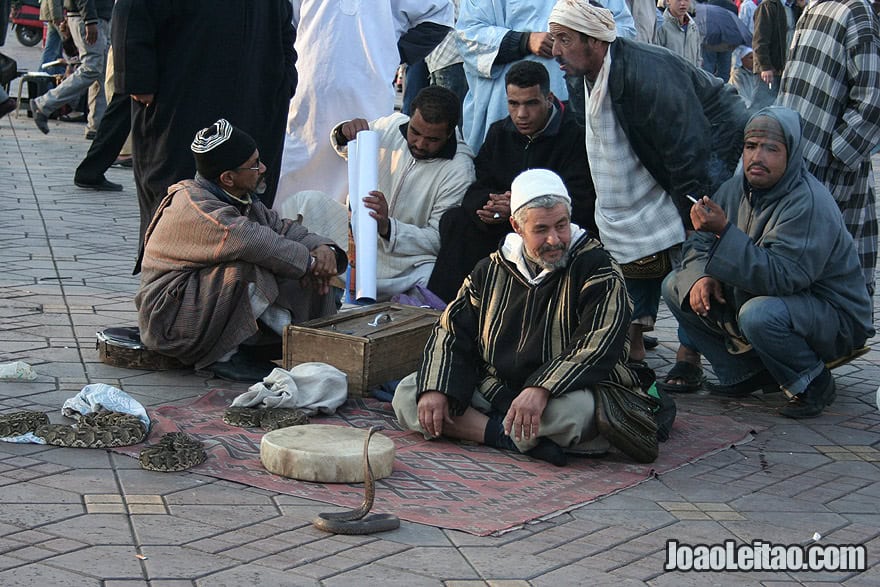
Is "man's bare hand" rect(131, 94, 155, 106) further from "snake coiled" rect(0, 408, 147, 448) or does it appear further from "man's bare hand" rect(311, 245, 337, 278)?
"snake coiled" rect(0, 408, 147, 448)

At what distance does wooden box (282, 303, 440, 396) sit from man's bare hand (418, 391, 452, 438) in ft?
2.02

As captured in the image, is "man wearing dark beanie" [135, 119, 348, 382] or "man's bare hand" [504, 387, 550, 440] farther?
"man wearing dark beanie" [135, 119, 348, 382]

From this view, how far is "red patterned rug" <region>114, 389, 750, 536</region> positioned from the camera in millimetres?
3959

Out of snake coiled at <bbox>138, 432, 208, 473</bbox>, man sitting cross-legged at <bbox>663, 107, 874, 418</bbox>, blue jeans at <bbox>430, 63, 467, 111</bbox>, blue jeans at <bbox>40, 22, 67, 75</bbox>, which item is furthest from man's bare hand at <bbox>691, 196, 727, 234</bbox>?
blue jeans at <bbox>40, 22, 67, 75</bbox>

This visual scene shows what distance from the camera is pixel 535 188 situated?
14.9ft

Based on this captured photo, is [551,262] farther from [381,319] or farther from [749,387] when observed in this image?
[749,387]

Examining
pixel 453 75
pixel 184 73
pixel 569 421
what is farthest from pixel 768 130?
pixel 453 75

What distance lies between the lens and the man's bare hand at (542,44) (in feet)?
21.3

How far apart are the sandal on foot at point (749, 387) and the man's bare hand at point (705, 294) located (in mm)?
398

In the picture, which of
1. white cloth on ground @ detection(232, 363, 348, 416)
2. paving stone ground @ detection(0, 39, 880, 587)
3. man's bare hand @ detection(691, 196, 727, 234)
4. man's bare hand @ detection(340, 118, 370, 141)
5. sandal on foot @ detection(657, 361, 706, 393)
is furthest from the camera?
man's bare hand @ detection(340, 118, 370, 141)

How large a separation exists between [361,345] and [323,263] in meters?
0.45

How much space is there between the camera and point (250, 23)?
6.14m

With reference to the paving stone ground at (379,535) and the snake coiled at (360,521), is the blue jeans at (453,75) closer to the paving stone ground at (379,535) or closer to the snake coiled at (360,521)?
the paving stone ground at (379,535)

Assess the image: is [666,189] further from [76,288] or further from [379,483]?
[76,288]
